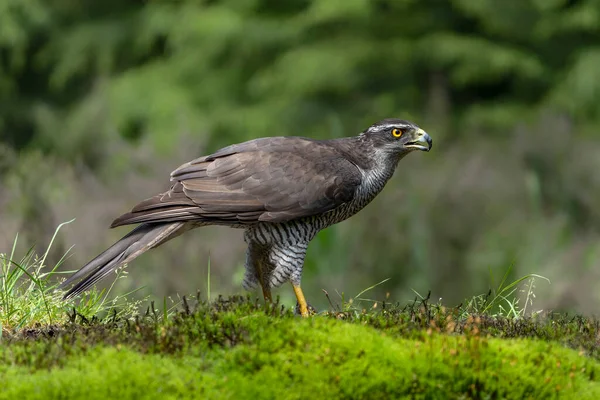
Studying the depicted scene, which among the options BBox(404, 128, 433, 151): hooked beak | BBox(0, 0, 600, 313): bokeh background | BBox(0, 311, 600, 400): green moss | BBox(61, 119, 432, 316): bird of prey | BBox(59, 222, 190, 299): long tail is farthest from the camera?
BBox(0, 0, 600, 313): bokeh background

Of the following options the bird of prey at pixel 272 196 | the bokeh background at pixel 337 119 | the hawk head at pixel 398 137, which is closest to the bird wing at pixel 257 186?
the bird of prey at pixel 272 196

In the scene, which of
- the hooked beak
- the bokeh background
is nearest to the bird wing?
the hooked beak

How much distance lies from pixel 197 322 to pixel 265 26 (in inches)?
510

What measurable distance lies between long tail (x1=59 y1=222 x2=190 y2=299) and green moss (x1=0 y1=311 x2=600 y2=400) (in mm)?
913

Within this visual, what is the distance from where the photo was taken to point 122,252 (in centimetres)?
488

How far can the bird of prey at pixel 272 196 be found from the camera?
16.7 ft

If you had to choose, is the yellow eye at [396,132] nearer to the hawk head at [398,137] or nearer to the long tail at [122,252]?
the hawk head at [398,137]

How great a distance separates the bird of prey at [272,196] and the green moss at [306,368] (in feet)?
4.36

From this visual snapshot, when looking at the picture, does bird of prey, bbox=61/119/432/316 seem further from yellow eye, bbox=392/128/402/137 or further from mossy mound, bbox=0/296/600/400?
mossy mound, bbox=0/296/600/400

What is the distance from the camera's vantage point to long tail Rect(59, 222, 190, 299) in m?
4.67

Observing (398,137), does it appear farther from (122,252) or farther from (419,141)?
(122,252)

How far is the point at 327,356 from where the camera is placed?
3549 millimetres

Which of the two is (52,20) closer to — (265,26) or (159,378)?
(265,26)

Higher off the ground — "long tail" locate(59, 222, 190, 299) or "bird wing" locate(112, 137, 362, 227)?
"bird wing" locate(112, 137, 362, 227)
